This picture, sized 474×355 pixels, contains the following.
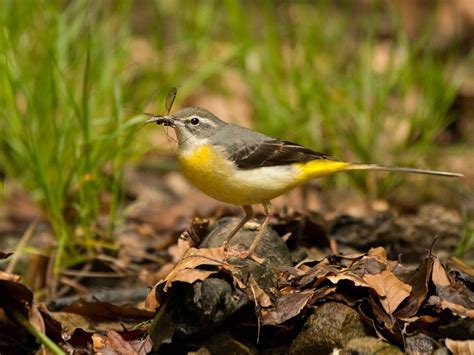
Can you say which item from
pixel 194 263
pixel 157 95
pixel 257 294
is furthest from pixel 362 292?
pixel 157 95

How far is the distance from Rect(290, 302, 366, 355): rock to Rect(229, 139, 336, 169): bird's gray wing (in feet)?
3.97

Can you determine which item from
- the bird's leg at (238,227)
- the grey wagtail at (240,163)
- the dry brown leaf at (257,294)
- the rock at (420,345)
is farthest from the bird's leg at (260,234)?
the rock at (420,345)

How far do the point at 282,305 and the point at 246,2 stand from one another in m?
9.39

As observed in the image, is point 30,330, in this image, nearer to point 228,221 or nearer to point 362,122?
point 228,221

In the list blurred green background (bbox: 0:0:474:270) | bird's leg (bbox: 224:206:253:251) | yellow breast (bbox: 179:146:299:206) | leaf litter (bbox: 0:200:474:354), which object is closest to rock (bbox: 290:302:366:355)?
leaf litter (bbox: 0:200:474:354)

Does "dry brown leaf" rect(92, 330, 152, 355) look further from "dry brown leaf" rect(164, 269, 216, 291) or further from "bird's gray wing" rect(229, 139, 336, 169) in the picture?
"bird's gray wing" rect(229, 139, 336, 169)

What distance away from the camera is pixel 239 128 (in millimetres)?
5387

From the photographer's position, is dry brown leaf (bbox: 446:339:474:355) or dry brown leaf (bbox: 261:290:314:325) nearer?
dry brown leaf (bbox: 446:339:474:355)

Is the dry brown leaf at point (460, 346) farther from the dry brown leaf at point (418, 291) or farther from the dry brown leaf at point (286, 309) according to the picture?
the dry brown leaf at point (286, 309)

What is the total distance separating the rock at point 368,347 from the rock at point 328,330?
83 mm

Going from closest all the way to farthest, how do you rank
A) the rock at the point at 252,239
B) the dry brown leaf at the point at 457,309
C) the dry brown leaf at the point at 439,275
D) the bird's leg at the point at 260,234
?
1. the dry brown leaf at the point at 457,309
2. the dry brown leaf at the point at 439,275
3. the bird's leg at the point at 260,234
4. the rock at the point at 252,239

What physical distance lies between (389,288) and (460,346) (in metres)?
0.52

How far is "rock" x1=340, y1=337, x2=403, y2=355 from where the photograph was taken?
12.9 feet

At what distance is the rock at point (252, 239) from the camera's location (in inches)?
190
